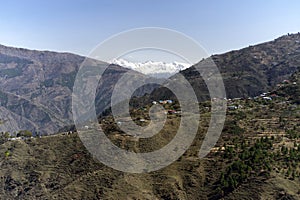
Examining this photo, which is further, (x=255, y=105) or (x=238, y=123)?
(x=255, y=105)

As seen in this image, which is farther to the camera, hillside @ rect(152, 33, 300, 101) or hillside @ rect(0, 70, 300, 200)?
hillside @ rect(152, 33, 300, 101)

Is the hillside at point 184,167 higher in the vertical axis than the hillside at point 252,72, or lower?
lower

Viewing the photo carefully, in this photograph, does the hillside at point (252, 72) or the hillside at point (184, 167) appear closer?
the hillside at point (184, 167)

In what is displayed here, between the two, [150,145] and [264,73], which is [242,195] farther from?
[264,73]

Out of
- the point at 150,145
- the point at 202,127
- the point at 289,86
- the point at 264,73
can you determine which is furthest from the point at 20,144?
the point at 264,73

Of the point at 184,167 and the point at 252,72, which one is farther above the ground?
the point at 252,72

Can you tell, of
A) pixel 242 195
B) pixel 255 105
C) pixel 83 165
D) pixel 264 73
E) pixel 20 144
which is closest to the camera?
pixel 242 195

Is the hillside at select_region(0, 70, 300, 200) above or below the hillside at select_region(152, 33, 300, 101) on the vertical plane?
below

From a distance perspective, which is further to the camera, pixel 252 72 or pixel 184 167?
pixel 252 72
